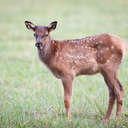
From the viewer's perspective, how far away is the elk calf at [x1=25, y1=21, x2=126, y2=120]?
8328 mm

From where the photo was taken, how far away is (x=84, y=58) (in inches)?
336

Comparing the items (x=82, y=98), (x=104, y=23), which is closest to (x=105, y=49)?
(x=82, y=98)

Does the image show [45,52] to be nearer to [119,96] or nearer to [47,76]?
[119,96]

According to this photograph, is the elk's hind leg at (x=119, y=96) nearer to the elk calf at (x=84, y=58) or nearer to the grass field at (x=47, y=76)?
the elk calf at (x=84, y=58)

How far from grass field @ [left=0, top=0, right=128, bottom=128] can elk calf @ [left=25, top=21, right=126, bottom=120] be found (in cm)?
45

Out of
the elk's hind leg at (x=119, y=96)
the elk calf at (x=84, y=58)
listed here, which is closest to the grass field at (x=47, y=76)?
the elk's hind leg at (x=119, y=96)

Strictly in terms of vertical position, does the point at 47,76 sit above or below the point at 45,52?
below

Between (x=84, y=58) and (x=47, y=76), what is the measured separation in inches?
182

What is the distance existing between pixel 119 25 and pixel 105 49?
16657 millimetres

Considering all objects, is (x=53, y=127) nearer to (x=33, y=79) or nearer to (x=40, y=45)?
(x=40, y=45)

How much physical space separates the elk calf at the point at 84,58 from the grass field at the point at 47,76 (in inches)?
17.7

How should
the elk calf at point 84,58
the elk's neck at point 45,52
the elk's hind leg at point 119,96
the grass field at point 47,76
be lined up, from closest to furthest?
the grass field at point 47,76 → the elk's hind leg at point 119,96 → the elk calf at point 84,58 → the elk's neck at point 45,52

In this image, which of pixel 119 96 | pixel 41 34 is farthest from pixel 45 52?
pixel 119 96

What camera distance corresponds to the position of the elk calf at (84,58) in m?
8.33
